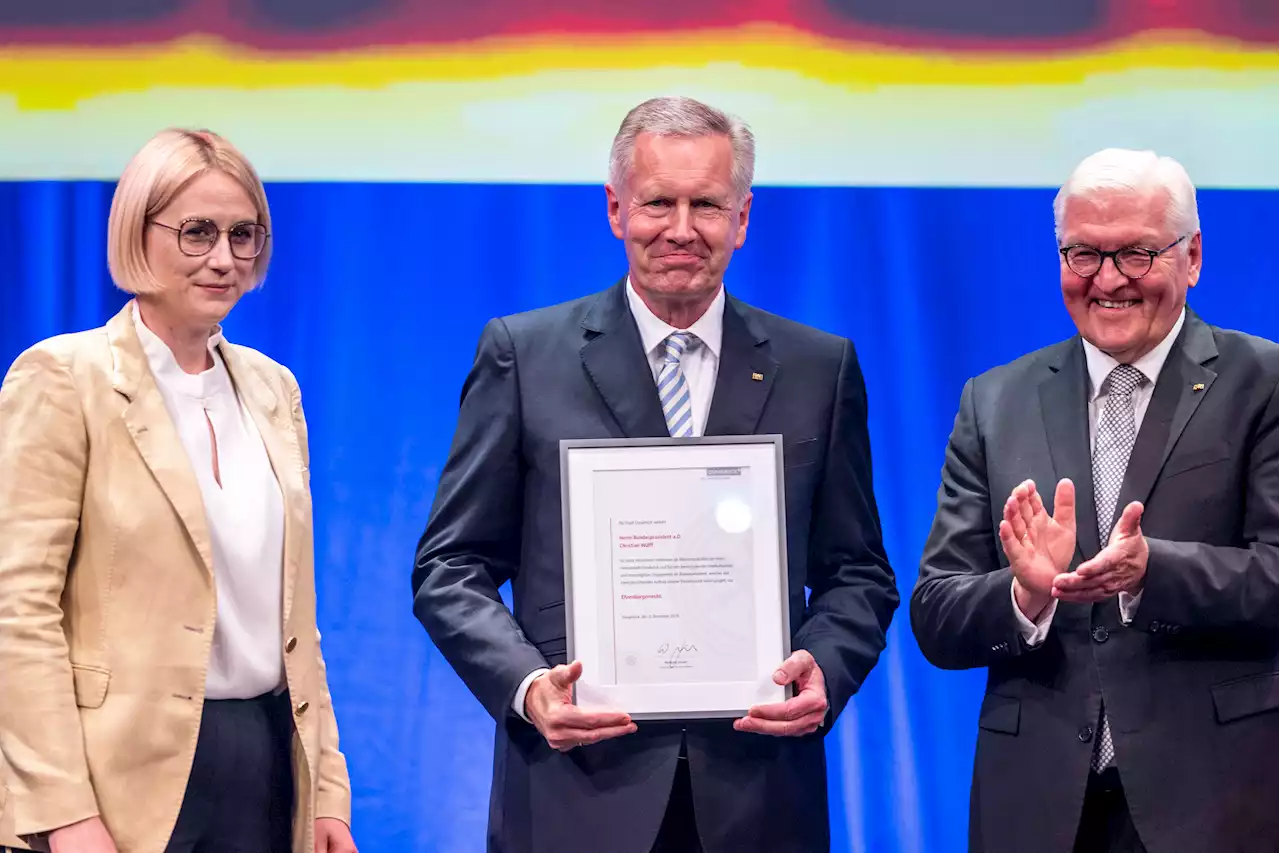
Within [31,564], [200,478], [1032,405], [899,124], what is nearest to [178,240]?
[200,478]

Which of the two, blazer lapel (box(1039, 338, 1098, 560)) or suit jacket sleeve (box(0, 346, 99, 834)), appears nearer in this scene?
suit jacket sleeve (box(0, 346, 99, 834))

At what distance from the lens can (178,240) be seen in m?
2.47

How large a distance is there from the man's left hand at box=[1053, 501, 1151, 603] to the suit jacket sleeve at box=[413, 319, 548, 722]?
881 millimetres

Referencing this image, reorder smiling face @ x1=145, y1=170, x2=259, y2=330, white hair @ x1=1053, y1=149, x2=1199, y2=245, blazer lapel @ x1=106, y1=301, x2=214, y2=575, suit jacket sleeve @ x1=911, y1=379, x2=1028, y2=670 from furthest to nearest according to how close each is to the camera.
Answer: white hair @ x1=1053, y1=149, x2=1199, y2=245, suit jacket sleeve @ x1=911, y1=379, x2=1028, y2=670, smiling face @ x1=145, y1=170, x2=259, y2=330, blazer lapel @ x1=106, y1=301, x2=214, y2=575

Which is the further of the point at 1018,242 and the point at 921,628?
the point at 1018,242

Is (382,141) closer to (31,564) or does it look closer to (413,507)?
(413,507)

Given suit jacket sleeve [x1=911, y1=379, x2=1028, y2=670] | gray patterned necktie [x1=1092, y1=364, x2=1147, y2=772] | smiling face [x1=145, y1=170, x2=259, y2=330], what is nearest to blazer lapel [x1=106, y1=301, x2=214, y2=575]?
smiling face [x1=145, y1=170, x2=259, y2=330]

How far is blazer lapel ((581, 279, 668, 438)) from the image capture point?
2.63 meters

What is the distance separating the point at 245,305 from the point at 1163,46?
2.62 m

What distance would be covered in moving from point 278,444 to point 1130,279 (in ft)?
5.02

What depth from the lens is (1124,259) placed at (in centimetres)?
269

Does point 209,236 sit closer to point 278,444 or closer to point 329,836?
point 278,444

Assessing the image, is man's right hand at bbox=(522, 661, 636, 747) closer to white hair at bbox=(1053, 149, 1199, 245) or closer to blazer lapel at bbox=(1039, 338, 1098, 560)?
blazer lapel at bbox=(1039, 338, 1098, 560)

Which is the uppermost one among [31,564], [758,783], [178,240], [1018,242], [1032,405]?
[1018,242]
